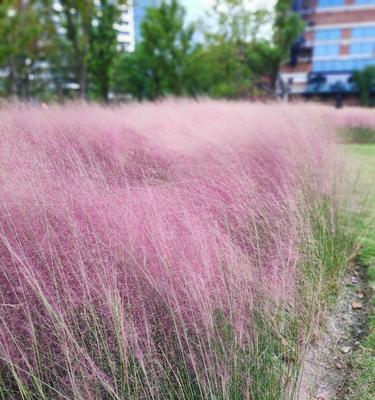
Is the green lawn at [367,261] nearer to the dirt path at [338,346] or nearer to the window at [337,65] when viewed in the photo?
the dirt path at [338,346]

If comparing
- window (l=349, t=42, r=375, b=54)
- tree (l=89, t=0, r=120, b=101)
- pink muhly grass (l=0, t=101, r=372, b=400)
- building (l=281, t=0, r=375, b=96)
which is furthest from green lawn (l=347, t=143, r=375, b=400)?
window (l=349, t=42, r=375, b=54)

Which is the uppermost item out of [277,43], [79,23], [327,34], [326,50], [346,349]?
[327,34]

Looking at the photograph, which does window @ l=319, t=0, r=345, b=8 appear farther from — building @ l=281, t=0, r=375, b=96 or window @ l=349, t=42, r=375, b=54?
window @ l=349, t=42, r=375, b=54

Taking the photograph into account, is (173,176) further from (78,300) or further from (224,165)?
(78,300)

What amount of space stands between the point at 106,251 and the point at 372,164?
4.68 m

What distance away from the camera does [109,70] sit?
15719mm

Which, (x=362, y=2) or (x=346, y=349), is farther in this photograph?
(x=362, y=2)

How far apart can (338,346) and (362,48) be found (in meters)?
43.0

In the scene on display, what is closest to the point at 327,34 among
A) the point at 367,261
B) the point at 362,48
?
the point at 362,48

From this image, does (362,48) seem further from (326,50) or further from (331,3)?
(331,3)

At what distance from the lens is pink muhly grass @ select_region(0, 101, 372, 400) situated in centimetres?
167

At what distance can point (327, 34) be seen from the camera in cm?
3850

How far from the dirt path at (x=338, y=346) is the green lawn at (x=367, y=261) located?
0.05m

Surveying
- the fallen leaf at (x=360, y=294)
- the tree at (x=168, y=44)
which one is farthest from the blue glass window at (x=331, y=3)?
the fallen leaf at (x=360, y=294)
